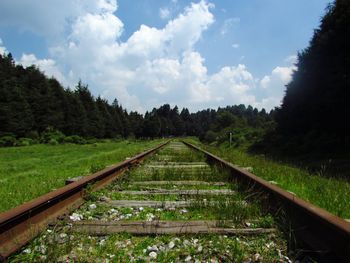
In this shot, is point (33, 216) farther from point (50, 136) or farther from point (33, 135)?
point (50, 136)

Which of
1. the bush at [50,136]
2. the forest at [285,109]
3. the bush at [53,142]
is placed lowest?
the bush at [53,142]

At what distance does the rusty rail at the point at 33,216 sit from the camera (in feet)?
8.30

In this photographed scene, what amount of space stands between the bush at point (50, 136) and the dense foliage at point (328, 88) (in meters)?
29.1

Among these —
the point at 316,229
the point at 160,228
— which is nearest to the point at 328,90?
the point at 316,229

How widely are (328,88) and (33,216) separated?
44.0 ft

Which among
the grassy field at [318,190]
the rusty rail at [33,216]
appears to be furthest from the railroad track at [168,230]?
the grassy field at [318,190]

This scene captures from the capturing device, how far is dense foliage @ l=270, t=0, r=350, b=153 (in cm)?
1343

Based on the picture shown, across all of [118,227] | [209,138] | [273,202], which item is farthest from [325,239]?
[209,138]

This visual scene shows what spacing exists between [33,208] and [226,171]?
4.63 meters

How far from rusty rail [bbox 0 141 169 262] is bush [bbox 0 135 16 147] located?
3220cm

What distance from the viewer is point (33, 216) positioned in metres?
3.05

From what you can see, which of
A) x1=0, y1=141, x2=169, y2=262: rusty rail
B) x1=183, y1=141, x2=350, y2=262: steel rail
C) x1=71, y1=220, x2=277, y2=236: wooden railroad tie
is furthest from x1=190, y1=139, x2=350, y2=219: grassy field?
x1=0, y1=141, x2=169, y2=262: rusty rail

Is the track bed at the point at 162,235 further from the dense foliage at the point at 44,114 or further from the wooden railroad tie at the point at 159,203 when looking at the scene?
the dense foliage at the point at 44,114

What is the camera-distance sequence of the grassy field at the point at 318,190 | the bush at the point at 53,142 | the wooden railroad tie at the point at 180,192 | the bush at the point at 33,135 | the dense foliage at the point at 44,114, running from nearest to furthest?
the grassy field at the point at 318,190 → the wooden railroad tie at the point at 180,192 → the dense foliage at the point at 44,114 → the bush at the point at 53,142 → the bush at the point at 33,135
